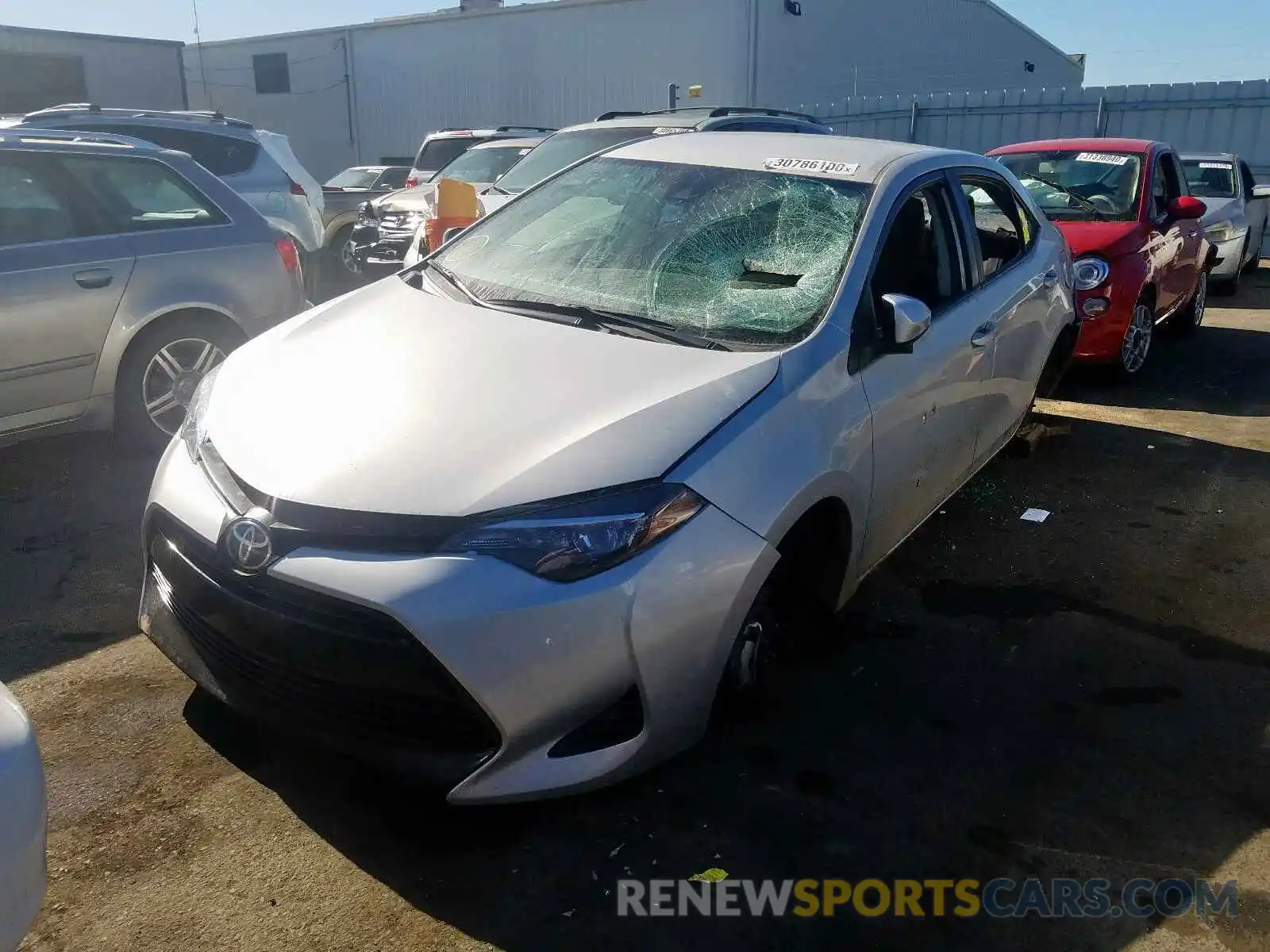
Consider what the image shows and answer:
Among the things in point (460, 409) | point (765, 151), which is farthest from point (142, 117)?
point (460, 409)

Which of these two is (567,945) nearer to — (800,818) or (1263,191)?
(800,818)

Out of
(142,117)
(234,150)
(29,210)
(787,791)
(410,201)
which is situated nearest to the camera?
(787,791)

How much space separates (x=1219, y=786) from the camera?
116 inches

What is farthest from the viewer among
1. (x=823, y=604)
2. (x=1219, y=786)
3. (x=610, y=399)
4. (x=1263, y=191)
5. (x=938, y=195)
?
(x=1263, y=191)

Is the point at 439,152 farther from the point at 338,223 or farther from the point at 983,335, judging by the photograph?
the point at 983,335

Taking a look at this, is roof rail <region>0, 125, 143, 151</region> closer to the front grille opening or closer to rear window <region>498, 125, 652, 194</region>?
rear window <region>498, 125, 652, 194</region>

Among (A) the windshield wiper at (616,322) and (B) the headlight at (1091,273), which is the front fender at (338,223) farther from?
(A) the windshield wiper at (616,322)

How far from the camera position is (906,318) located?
3188 mm

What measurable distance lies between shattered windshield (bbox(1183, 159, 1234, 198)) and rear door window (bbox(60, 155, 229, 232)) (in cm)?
1077

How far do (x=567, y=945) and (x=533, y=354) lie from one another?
157cm

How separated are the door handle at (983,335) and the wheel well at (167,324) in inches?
144

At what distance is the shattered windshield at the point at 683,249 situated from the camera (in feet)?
10.7

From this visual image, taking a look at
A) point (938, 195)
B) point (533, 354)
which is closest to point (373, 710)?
point (533, 354)

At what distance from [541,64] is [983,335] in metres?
20.1
